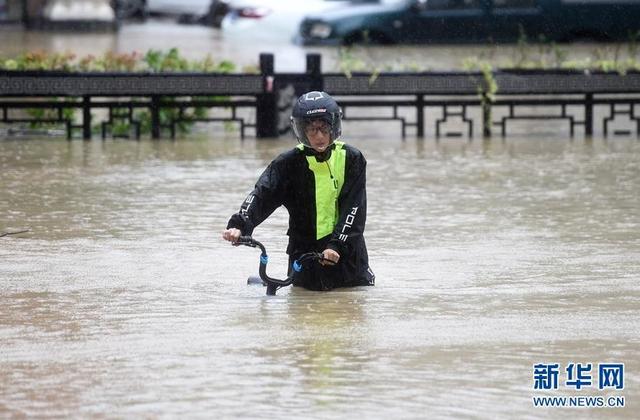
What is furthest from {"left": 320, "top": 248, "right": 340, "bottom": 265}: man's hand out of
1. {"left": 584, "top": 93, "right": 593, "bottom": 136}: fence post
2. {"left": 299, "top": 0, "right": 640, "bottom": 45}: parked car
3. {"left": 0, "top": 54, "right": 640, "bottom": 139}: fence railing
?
{"left": 299, "top": 0, "right": 640, "bottom": 45}: parked car

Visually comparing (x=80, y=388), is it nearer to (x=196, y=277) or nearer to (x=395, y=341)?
(x=395, y=341)

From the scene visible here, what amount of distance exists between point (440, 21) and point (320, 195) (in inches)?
861

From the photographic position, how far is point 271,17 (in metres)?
34.7

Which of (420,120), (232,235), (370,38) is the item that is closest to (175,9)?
(370,38)

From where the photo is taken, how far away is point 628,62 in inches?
878

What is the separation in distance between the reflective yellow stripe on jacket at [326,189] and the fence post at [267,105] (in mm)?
10841

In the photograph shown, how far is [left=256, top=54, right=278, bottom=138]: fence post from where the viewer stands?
808 inches

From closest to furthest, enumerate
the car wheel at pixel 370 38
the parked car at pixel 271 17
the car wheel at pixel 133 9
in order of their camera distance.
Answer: the car wheel at pixel 370 38, the parked car at pixel 271 17, the car wheel at pixel 133 9

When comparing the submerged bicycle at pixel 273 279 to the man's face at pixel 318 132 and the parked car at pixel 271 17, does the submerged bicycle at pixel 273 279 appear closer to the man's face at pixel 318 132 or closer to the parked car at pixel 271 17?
the man's face at pixel 318 132

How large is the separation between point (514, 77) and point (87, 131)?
5.29 m

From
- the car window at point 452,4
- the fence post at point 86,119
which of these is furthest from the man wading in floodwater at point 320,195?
the car window at point 452,4

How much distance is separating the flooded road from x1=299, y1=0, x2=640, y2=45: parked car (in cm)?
1478

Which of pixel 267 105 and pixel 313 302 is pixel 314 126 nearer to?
pixel 313 302

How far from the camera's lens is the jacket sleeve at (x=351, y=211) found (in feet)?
31.3
